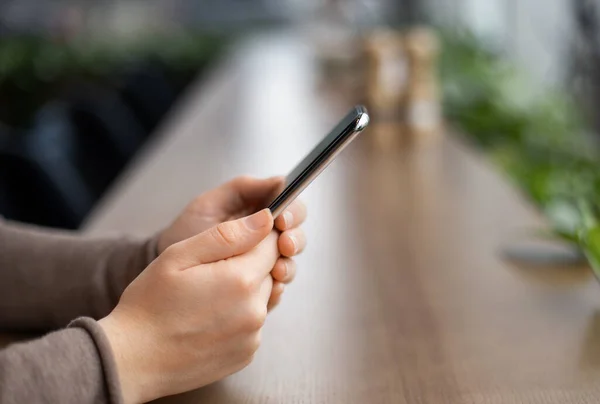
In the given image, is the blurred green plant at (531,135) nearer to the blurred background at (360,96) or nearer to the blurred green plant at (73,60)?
the blurred background at (360,96)

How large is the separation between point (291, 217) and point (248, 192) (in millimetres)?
154

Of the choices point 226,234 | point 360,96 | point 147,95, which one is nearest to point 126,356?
point 226,234

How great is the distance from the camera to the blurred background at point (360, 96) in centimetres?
179

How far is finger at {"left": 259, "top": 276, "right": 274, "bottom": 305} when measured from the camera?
76 centimetres

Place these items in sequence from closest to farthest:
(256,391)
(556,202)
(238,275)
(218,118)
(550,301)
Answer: (238,275), (256,391), (550,301), (556,202), (218,118)

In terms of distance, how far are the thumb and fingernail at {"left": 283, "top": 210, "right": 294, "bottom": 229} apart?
6 centimetres

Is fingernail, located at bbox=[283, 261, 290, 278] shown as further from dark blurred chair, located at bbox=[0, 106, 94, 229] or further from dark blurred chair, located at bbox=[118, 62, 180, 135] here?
dark blurred chair, located at bbox=[118, 62, 180, 135]

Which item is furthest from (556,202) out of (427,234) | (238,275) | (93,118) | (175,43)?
(175,43)

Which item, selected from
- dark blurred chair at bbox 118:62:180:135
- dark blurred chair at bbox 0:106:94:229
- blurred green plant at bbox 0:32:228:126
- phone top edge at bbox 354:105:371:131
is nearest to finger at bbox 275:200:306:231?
phone top edge at bbox 354:105:371:131

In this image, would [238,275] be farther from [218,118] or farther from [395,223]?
[218,118]

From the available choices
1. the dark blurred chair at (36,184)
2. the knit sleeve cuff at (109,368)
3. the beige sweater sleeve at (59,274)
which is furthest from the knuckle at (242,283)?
the dark blurred chair at (36,184)

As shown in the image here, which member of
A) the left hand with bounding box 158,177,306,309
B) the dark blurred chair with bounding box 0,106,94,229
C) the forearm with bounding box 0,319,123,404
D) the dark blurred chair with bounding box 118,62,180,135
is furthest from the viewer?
the dark blurred chair with bounding box 118,62,180,135

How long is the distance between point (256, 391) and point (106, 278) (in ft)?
0.71

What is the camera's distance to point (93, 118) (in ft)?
8.54
